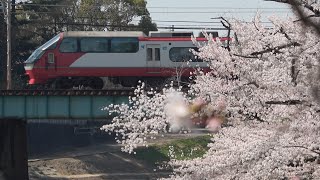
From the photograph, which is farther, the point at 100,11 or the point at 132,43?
the point at 100,11

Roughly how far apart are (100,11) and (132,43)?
39048 mm

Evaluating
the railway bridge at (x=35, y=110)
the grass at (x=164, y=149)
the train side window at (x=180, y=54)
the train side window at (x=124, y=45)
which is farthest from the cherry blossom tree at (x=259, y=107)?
the grass at (x=164, y=149)

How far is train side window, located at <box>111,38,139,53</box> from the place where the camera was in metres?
33.4

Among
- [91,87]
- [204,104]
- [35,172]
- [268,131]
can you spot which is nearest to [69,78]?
[91,87]

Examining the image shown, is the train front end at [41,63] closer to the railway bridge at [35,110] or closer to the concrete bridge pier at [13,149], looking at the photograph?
the railway bridge at [35,110]

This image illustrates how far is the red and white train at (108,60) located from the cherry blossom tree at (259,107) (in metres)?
14.9

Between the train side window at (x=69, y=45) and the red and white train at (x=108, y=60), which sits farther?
the train side window at (x=69, y=45)

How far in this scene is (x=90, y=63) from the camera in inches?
1303

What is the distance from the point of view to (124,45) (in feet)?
111

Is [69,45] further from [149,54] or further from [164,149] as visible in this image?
[164,149]

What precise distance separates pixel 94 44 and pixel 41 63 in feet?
9.58

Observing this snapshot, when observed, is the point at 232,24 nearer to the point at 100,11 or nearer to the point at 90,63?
the point at 90,63

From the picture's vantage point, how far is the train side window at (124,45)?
1316 inches

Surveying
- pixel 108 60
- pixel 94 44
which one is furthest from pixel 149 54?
pixel 94 44
